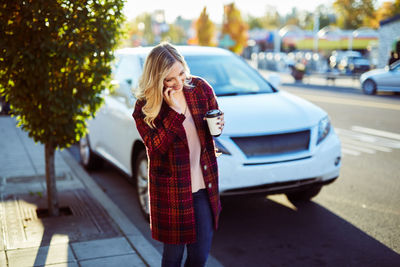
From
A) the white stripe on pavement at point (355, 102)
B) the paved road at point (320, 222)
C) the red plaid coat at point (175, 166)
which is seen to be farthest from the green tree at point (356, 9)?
the red plaid coat at point (175, 166)

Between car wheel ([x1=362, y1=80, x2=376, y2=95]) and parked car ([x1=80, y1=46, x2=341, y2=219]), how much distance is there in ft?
49.1

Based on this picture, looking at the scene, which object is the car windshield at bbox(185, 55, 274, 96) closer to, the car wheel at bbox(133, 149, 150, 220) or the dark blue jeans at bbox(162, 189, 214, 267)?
the car wheel at bbox(133, 149, 150, 220)

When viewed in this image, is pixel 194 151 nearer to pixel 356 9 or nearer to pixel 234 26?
pixel 234 26

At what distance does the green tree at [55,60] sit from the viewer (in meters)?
4.27

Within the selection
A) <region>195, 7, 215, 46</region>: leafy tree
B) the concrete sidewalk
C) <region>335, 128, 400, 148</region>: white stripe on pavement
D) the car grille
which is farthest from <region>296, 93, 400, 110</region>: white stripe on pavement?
<region>195, 7, 215, 46</region>: leafy tree

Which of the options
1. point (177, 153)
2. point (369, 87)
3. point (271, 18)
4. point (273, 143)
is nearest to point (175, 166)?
point (177, 153)

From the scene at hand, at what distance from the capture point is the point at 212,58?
6059 mm

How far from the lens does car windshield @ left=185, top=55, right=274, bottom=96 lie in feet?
18.7

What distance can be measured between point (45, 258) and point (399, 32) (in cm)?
2832

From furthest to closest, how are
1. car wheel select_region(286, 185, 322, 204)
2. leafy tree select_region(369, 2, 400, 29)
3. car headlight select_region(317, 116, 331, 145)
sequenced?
leafy tree select_region(369, 2, 400, 29) < car wheel select_region(286, 185, 322, 204) < car headlight select_region(317, 116, 331, 145)

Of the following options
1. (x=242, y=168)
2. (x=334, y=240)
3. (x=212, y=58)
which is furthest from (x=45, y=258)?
(x=212, y=58)

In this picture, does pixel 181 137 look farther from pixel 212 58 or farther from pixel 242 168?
pixel 212 58

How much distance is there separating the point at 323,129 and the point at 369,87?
52.8 feet

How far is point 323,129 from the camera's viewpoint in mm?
5000
